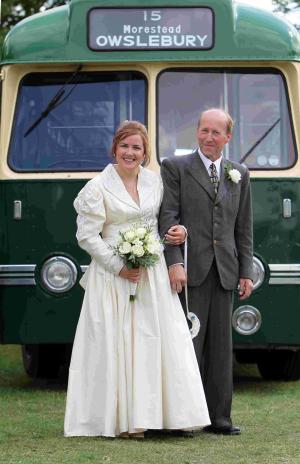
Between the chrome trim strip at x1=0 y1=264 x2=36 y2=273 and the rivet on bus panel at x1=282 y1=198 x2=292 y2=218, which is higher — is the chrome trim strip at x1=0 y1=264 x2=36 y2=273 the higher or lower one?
the lower one

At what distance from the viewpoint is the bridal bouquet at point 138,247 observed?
798 centimetres

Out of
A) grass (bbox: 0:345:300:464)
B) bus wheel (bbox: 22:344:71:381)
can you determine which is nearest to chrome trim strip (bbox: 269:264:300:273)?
grass (bbox: 0:345:300:464)

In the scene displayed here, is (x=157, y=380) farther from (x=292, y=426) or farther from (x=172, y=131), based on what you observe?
(x=172, y=131)

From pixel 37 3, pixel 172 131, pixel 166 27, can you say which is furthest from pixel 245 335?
pixel 37 3

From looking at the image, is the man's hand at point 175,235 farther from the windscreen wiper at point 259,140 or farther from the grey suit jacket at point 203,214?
the windscreen wiper at point 259,140

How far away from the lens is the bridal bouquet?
7980 millimetres

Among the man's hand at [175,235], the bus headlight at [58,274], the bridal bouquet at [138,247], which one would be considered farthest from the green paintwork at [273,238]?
the bridal bouquet at [138,247]

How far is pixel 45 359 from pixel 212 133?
4290 mm

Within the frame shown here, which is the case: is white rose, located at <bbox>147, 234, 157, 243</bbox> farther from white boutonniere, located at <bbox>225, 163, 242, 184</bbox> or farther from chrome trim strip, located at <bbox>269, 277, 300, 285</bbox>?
chrome trim strip, located at <bbox>269, 277, 300, 285</bbox>

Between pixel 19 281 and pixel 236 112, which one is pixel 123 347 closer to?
pixel 19 281

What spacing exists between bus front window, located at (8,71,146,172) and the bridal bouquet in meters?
2.70

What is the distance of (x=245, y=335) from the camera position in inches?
420

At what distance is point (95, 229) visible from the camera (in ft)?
26.8

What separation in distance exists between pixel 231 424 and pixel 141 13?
3.52 meters
